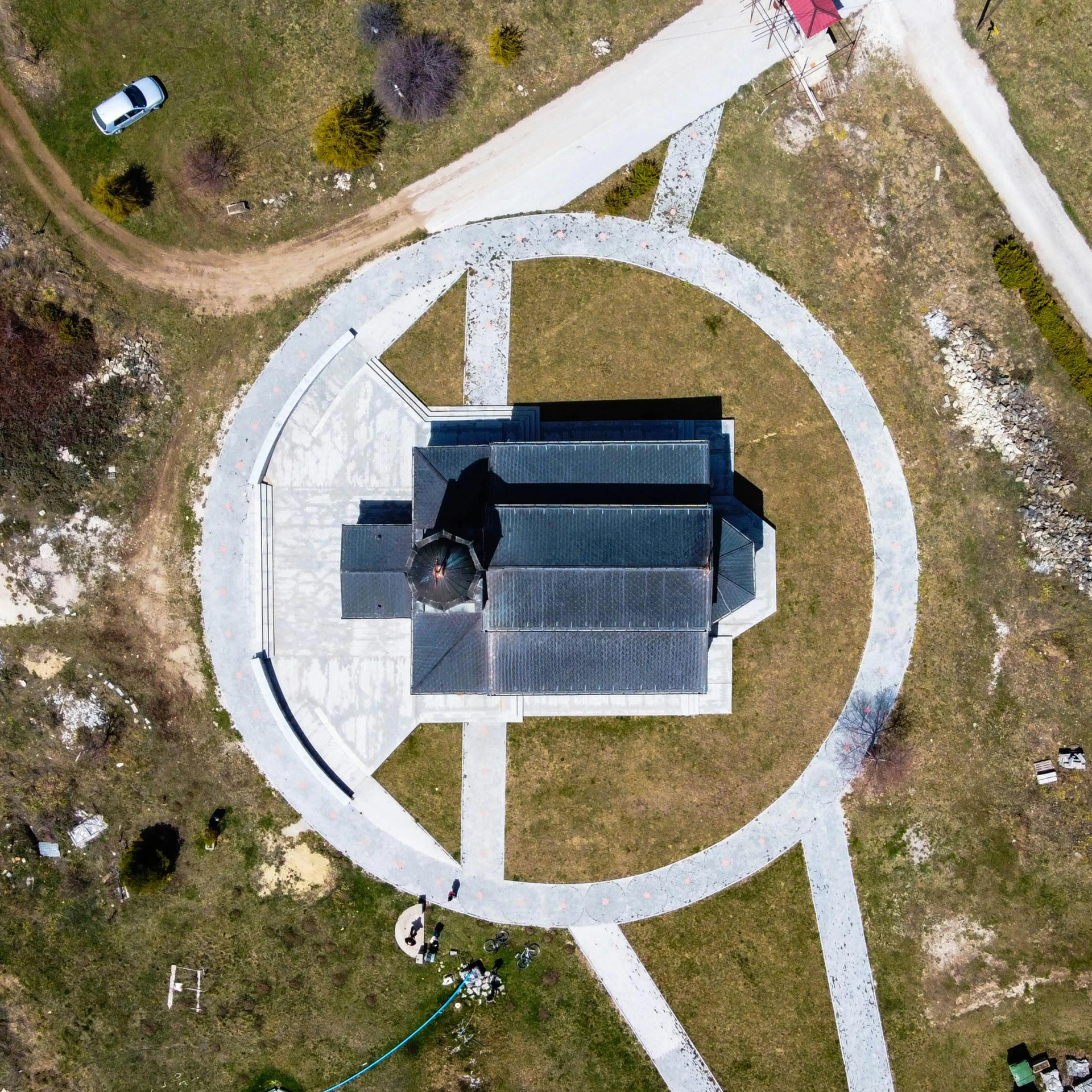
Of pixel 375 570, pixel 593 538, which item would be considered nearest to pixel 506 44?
pixel 593 538

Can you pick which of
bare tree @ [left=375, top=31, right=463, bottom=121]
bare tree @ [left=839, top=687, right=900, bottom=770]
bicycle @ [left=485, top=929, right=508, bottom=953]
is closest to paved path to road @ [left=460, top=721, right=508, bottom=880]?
bicycle @ [left=485, top=929, right=508, bottom=953]

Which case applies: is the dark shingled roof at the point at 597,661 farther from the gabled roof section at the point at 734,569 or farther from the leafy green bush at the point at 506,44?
the leafy green bush at the point at 506,44

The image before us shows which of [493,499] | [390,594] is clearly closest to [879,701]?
[493,499]

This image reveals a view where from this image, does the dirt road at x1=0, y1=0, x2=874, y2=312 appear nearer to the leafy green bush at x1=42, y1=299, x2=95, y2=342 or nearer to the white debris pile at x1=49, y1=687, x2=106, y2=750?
the leafy green bush at x1=42, y1=299, x2=95, y2=342

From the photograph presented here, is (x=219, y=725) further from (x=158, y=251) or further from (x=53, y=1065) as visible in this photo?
(x=158, y=251)

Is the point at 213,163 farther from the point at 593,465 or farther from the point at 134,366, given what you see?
the point at 593,465
